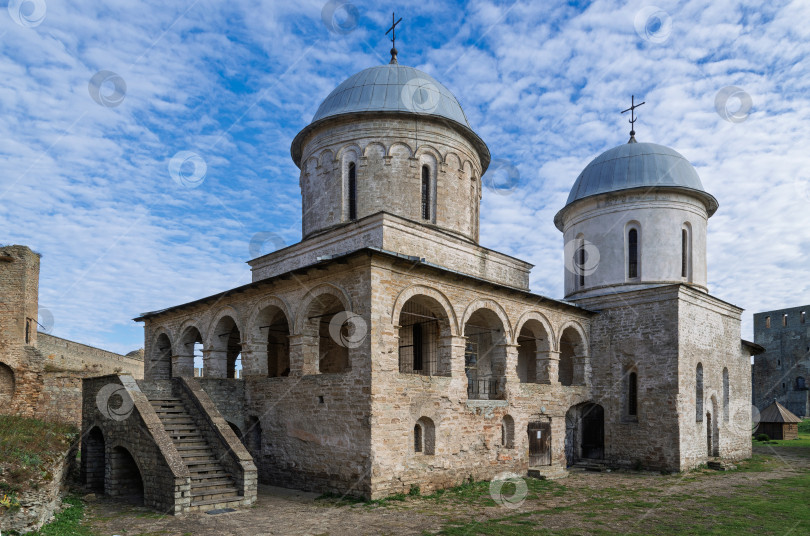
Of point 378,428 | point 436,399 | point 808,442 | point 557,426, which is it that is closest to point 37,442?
point 378,428

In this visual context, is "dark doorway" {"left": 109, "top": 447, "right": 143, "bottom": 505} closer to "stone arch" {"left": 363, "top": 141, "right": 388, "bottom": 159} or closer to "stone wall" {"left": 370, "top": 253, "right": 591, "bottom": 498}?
"stone wall" {"left": 370, "top": 253, "right": 591, "bottom": 498}

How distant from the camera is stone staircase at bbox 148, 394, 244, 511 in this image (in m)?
10.5

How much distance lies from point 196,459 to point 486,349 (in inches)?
315

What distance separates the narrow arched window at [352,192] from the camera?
16.5 metres

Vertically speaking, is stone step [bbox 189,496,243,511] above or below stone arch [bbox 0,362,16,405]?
below

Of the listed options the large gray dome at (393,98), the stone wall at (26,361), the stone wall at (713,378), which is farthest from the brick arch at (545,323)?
the stone wall at (26,361)

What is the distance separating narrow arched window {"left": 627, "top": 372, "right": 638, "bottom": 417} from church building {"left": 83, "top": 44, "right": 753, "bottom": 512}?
0.07 meters

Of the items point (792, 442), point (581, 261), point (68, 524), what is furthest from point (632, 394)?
point (792, 442)

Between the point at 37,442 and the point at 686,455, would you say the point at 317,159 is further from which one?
the point at 686,455

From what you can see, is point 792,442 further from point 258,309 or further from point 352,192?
point 258,309

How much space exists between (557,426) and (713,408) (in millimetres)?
6057

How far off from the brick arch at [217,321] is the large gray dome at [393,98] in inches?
231

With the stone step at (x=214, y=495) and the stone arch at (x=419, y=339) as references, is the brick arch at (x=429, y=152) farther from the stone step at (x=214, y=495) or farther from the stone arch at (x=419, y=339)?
the stone step at (x=214, y=495)

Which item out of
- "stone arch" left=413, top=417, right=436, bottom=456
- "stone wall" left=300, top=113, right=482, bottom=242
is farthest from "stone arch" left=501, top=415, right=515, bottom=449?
"stone wall" left=300, top=113, right=482, bottom=242
